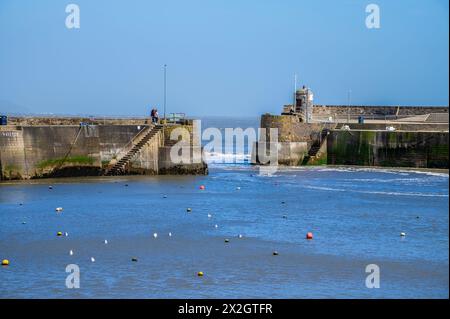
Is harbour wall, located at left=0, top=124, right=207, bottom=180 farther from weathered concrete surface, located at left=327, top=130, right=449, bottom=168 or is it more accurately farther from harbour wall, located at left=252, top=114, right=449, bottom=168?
weathered concrete surface, located at left=327, top=130, right=449, bottom=168

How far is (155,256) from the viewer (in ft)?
90.6

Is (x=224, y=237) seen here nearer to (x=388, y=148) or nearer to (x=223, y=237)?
(x=223, y=237)

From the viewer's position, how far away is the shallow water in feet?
78.3

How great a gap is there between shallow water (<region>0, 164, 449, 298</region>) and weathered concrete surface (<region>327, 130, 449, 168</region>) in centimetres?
681

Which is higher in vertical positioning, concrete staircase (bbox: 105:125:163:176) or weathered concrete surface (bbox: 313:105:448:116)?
weathered concrete surface (bbox: 313:105:448:116)

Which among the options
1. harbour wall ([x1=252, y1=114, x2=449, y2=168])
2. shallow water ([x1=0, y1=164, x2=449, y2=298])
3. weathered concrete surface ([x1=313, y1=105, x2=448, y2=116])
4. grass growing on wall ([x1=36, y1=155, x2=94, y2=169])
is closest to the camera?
shallow water ([x1=0, y1=164, x2=449, y2=298])

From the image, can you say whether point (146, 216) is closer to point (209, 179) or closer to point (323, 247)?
point (323, 247)

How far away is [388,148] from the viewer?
57375 millimetres

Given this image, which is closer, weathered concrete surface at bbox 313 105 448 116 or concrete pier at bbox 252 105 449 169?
concrete pier at bbox 252 105 449 169

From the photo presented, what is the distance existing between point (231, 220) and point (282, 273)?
9650 mm

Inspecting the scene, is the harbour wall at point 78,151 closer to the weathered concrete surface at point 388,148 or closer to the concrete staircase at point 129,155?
the concrete staircase at point 129,155

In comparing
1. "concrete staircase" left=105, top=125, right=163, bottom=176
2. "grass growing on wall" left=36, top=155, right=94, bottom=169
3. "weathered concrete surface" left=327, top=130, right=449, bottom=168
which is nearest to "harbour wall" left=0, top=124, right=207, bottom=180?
"grass growing on wall" left=36, top=155, right=94, bottom=169
